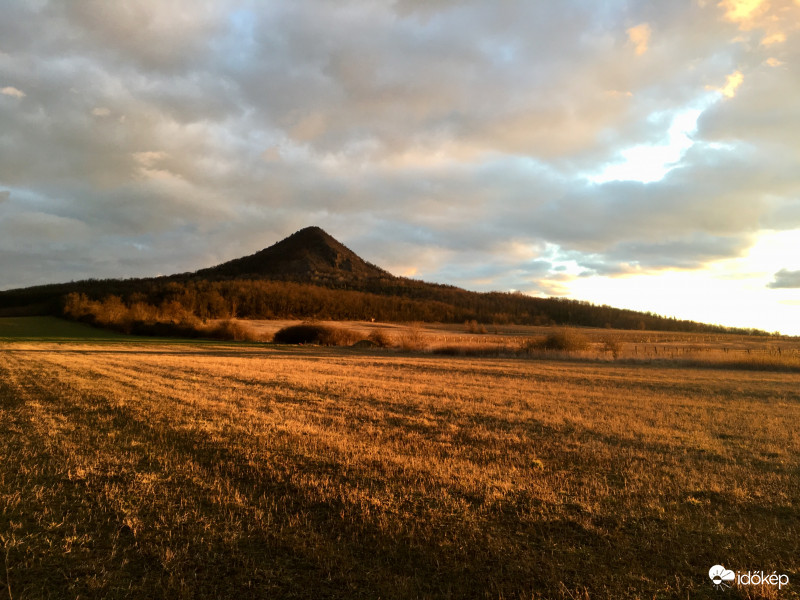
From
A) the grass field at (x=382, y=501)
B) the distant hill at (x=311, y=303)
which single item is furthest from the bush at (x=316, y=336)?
the grass field at (x=382, y=501)

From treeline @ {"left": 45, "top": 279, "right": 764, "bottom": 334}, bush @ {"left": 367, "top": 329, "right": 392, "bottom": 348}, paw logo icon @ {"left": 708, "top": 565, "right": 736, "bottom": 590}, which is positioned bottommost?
paw logo icon @ {"left": 708, "top": 565, "right": 736, "bottom": 590}

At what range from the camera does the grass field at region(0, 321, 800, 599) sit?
5.08m

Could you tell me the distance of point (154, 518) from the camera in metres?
6.38

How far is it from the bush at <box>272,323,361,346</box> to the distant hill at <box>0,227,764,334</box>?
23639 mm

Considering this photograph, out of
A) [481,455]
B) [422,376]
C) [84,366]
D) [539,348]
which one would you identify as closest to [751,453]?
[481,455]

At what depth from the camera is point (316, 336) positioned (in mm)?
65625

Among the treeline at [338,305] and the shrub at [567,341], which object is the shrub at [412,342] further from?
the treeline at [338,305]

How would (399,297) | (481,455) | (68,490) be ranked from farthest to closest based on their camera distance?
(399,297), (481,455), (68,490)

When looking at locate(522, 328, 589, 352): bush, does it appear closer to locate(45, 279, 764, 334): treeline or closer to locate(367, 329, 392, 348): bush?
locate(367, 329, 392, 348): bush

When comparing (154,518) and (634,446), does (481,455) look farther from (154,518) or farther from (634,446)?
(154,518)

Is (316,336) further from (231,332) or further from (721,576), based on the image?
(721,576)

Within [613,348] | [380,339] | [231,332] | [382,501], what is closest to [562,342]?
[613,348]

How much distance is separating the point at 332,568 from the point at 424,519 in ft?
5.47

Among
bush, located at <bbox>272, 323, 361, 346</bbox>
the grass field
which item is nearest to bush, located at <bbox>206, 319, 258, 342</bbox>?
bush, located at <bbox>272, 323, 361, 346</bbox>
